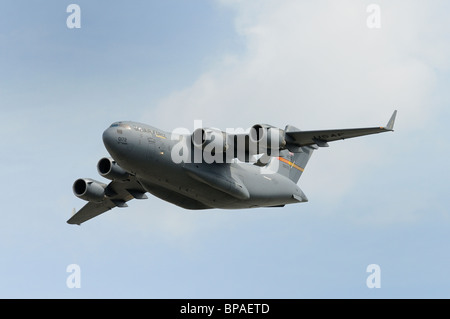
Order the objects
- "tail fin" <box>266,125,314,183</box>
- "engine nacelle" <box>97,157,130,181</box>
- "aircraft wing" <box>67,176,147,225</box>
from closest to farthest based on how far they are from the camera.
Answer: "engine nacelle" <box>97,157,130,181</box>, "aircraft wing" <box>67,176,147,225</box>, "tail fin" <box>266,125,314,183</box>

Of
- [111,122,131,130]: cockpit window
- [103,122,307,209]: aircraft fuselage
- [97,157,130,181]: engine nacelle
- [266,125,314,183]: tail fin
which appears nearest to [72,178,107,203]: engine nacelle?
[97,157,130,181]: engine nacelle

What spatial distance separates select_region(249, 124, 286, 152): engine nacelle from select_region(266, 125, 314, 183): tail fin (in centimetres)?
358

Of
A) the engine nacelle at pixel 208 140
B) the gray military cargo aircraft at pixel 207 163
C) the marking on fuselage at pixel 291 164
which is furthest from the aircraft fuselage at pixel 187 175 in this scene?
the marking on fuselage at pixel 291 164

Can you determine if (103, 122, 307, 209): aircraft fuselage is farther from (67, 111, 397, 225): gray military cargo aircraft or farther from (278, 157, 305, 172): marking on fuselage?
(278, 157, 305, 172): marking on fuselage

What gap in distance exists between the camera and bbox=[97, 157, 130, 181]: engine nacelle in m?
25.8

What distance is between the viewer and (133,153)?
75.8 ft

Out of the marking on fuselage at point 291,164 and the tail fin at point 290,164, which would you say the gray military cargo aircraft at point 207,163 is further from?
the marking on fuselage at point 291,164

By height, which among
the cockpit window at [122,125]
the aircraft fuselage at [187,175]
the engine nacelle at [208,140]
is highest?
the cockpit window at [122,125]

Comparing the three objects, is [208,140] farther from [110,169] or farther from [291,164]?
[291,164]

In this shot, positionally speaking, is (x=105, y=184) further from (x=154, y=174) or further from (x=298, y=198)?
(x=298, y=198)

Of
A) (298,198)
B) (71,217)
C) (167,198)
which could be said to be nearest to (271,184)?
(298,198)

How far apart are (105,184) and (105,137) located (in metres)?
5.44

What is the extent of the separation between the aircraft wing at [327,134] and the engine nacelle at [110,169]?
19.1ft

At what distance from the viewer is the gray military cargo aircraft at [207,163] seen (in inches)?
918
